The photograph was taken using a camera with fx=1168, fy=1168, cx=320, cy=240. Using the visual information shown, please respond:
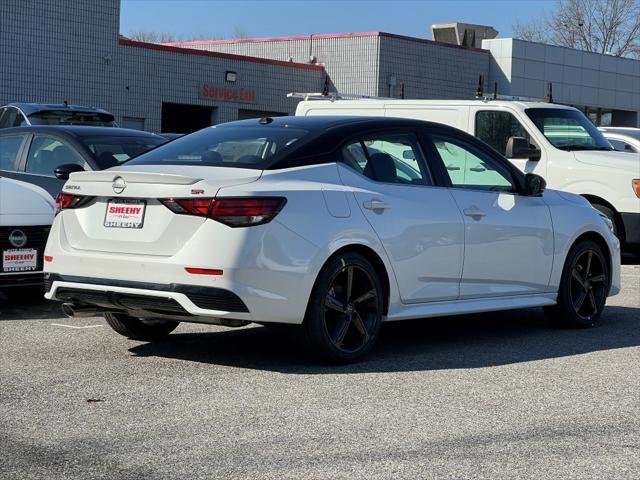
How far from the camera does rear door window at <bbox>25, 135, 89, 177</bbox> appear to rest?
1056 cm

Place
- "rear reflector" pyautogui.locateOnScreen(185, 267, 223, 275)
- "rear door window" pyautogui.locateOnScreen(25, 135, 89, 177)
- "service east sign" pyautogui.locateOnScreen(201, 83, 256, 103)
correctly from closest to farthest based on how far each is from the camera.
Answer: "rear reflector" pyautogui.locateOnScreen(185, 267, 223, 275)
"rear door window" pyautogui.locateOnScreen(25, 135, 89, 177)
"service east sign" pyautogui.locateOnScreen(201, 83, 256, 103)

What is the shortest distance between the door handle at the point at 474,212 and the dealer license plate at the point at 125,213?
237 cm

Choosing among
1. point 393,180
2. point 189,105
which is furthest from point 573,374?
point 189,105

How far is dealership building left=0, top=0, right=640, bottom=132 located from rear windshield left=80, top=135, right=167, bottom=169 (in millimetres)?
13613

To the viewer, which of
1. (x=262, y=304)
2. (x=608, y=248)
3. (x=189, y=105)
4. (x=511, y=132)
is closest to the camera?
(x=262, y=304)

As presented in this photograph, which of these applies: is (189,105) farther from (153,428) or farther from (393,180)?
(153,428)

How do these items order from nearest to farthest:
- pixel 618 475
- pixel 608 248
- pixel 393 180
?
pixel 618 475 → pixel 393 180 → pixel 608 248

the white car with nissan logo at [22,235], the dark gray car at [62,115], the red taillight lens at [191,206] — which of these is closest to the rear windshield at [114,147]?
the white car with nissan logo at [22,235]

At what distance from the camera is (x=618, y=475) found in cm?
488

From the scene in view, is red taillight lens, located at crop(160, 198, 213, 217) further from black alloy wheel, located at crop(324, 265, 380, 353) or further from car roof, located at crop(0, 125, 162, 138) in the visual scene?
car roof, located at crop(0, 125, 162, 138)

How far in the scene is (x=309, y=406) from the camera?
6.05 metres

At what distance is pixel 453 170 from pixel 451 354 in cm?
137

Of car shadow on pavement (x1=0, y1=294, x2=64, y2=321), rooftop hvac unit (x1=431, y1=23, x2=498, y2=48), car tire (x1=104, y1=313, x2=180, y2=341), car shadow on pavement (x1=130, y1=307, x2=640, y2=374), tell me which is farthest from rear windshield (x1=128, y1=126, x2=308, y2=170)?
rooftop hvac unit (x1=431, y1=23, x2=498, y2=48)

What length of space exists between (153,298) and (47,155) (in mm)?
4416
